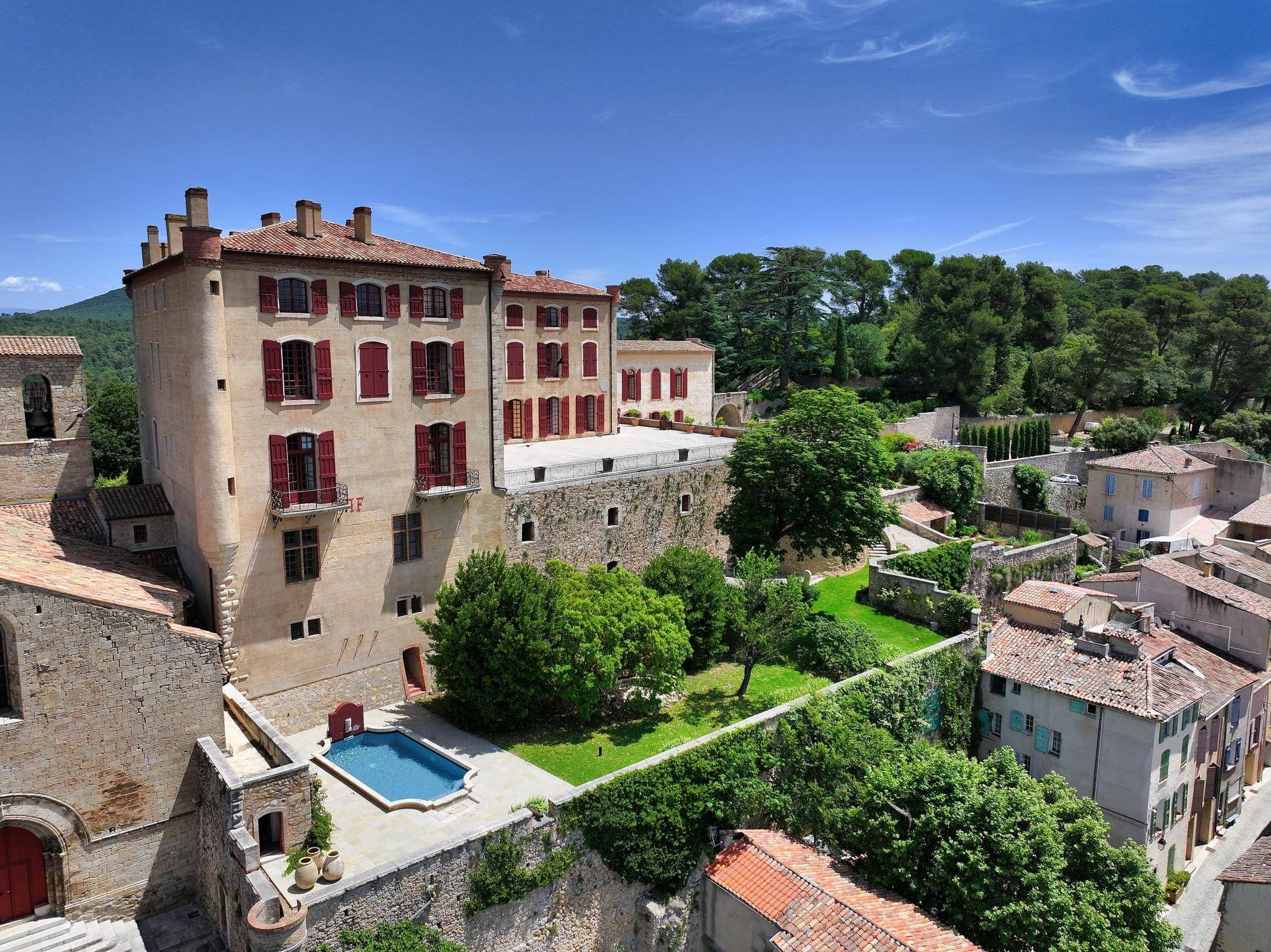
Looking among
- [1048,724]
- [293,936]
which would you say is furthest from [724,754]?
[1048,724]

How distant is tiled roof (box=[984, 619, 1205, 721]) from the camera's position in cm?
2548

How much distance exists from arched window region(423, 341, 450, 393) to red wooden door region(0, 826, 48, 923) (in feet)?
45.6

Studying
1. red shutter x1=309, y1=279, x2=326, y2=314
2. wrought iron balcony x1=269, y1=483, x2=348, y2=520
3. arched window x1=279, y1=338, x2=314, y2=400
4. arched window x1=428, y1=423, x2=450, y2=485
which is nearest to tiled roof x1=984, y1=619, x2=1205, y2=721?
arched window x1=428, y1=423, x2=450, y2=485

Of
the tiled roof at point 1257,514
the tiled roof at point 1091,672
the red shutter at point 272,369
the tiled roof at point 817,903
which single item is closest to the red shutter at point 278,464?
the red shutter at point 272,369

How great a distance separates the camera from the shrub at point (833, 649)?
89.7 ft

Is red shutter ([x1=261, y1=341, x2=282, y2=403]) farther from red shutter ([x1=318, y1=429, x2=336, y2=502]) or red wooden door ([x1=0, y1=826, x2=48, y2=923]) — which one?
red wooden door ([x1=0, y1=826, x2=48, y2=923])

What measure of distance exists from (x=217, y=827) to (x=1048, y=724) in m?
24.3

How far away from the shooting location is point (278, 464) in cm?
2175

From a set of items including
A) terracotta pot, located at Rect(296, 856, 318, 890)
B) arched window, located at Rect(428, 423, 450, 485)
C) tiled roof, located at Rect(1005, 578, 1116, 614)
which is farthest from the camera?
tiled roof, located at Rect(1005, 578, 1116, 614)

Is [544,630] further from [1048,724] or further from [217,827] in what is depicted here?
[1048,724]

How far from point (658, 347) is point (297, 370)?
1131 inches

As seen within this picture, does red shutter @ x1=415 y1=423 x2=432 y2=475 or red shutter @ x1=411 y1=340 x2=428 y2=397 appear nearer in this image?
red shutter @ x1=411 y1=340 x2=428 y2=397

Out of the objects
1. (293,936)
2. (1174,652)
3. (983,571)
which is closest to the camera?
(293,936)

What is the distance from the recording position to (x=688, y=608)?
2727cm
